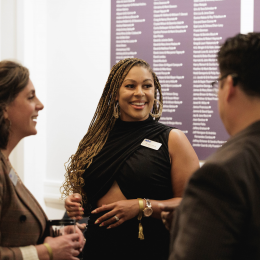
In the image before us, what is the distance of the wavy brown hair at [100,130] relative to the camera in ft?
6.82

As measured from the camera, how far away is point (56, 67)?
11.7 feet

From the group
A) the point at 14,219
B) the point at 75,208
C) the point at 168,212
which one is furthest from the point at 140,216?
the point at 14,219

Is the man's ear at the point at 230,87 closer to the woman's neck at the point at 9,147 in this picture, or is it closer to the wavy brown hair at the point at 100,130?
the woman's neck at the point at 9,147

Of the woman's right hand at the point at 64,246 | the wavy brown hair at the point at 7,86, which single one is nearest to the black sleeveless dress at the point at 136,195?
the woman's right hand at the point at 64,246

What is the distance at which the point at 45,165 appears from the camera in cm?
369

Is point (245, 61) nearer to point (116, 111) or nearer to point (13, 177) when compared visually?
point (13, 177)

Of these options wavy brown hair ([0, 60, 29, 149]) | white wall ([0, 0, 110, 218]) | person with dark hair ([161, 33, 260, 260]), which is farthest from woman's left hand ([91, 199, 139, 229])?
white wall ([0, 0, 110, 218])

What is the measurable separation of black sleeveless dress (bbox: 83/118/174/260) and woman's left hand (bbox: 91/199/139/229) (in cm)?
8

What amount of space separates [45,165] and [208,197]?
122 inches

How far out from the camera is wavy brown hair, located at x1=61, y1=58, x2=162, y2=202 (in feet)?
6.82

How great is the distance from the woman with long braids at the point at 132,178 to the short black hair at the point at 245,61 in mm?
1017

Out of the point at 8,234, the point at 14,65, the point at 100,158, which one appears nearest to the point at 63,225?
the point at 8,234

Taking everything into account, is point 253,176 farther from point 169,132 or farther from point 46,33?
point 46,33

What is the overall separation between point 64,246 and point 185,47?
7.39 ft
